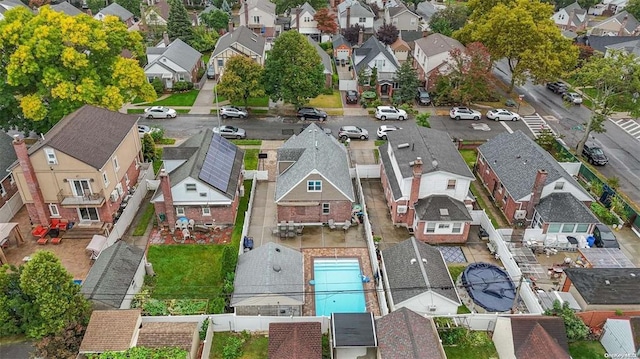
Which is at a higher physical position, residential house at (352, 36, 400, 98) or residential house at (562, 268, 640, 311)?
residential house at (352, 36, 400, 98)

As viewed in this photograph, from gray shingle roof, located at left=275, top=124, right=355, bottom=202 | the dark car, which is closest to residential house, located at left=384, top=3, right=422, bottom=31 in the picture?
gray shingle roof, located at left=275, top=124, right=355, bottom=202

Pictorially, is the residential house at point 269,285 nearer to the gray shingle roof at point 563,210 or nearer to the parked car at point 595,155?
the gray shingle roof at point 563,210

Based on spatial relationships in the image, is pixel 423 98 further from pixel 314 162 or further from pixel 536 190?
pixel 314 162

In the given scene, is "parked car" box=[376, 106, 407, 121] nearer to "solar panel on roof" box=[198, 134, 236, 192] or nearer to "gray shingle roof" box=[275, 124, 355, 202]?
"gray shingle roof" box=[275, 124, 355, 202]

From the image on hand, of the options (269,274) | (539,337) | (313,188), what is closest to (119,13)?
(313,188)

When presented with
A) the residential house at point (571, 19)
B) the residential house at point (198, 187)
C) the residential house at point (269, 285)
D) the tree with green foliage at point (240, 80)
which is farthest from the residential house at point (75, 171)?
the residential house at point (571, 19)

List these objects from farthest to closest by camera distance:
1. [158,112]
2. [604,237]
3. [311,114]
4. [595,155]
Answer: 1. [311,114]
2. [158,112]
3. [595,155]
4. [604,237]
